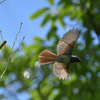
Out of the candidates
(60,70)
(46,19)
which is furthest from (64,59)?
(46,19)

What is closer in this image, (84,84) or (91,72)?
(84,84)

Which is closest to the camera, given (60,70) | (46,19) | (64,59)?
(64,59)

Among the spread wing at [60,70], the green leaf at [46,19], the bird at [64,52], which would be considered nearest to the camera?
the bird at [64,52]

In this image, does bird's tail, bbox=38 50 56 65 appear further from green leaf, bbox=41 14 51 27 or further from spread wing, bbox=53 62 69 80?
green leaf, bbox=41 14 51 27

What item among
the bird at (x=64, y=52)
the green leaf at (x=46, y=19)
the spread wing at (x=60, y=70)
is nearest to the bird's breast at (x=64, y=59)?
the bird at (x=64, y=52)

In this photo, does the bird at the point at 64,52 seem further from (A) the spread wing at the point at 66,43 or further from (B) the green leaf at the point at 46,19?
(B) the green leaf at the point at 46,19

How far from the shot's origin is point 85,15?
133 inches

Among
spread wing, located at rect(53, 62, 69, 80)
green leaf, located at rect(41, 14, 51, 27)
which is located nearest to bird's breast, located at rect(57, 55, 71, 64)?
spread wing, located at rect(53, 62, 69, 80)

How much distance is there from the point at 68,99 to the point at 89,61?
2.74 feet

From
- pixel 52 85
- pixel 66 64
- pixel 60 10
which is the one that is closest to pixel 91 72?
pixel 52 85

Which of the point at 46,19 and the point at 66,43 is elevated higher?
the point at 46,19

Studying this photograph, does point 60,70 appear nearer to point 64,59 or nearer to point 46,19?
point 64,59

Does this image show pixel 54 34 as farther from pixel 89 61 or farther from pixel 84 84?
pixel 84 84

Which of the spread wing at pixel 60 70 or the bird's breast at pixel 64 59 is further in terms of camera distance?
the spread wing at pixel 60 70
